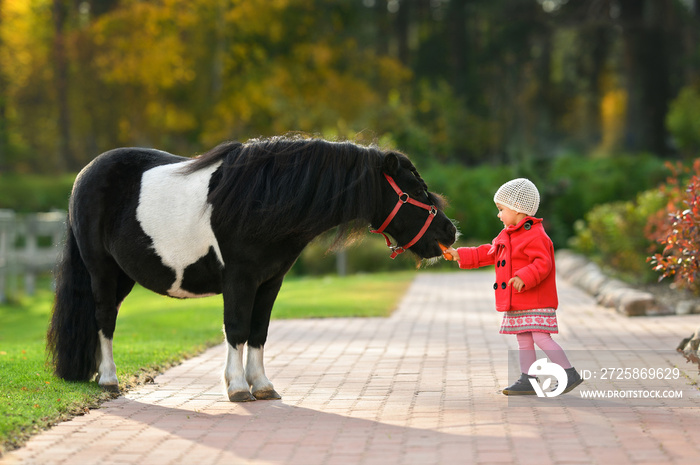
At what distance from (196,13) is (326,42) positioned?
5119mm

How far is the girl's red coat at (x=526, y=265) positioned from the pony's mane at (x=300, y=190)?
835 mm

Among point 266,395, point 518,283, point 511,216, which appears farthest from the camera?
point 266,395

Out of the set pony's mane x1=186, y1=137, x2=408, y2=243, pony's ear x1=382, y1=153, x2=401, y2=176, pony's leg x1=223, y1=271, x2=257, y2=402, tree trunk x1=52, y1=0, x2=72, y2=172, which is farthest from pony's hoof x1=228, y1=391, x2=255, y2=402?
tree trunk x1=52, y1=0, x2=72, y2=172

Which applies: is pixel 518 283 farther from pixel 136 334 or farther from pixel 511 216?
pixel 136 334

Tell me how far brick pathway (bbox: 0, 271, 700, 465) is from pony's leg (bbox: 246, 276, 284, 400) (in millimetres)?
186

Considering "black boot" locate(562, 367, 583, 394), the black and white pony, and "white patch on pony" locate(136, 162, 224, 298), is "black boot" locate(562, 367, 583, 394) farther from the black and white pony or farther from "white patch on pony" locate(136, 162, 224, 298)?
"white patch on pony" locate(136, 162, 224, 298)

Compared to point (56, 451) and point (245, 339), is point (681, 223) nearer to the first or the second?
point (245, 339)

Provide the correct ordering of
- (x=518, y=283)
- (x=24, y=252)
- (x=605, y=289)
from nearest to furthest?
1. (x=518, y=283)
2. (x=605, y=289)
3. (x=24, y=252)

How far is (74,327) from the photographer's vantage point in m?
6.54

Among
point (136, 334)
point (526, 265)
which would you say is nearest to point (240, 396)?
point (526, 265)

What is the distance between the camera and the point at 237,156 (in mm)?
6137

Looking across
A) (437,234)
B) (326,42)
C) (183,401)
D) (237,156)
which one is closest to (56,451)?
(183,401)

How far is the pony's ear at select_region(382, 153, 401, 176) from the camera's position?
19.5ft

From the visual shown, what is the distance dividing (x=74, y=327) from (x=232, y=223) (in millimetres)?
1516
